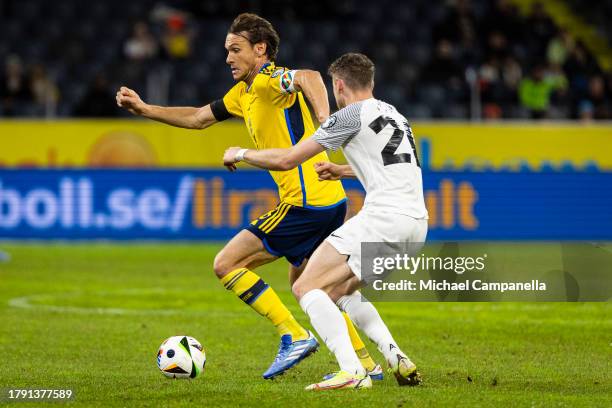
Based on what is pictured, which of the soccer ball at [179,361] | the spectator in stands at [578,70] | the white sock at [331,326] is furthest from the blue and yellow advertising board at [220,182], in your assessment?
the white sock at [331,326]

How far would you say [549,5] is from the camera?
28297 mm

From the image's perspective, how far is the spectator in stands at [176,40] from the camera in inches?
944

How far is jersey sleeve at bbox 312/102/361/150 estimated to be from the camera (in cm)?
731

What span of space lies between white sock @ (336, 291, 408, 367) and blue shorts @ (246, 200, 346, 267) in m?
0.68

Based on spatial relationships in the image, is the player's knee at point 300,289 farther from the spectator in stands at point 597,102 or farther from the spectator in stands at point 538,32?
the spectator in stands at point 538,32

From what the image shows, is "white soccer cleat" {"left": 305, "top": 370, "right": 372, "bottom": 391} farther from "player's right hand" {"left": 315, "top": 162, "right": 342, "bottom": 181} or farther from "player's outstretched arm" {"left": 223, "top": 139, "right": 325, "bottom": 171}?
"player's outstretched arm" {"left": 223, "top": 139, "right": 325, "bottom": 171}

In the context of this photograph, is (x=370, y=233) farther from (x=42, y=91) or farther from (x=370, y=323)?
(x=42, y=91)

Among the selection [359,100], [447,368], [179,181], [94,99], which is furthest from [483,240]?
[359,100]

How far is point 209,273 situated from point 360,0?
12.4 m

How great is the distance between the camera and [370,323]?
7855 mm

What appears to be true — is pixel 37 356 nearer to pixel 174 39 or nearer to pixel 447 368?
pixel 447 368

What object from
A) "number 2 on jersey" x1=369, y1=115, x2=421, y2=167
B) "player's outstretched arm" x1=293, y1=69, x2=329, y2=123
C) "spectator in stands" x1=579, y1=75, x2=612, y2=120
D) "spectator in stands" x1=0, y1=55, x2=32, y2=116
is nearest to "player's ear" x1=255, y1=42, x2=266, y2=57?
"player's outstretched arm" x1=293, y1=69, x2=329, y2=123

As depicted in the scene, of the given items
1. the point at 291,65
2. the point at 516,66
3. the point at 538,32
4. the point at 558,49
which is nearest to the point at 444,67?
the point at 516,66

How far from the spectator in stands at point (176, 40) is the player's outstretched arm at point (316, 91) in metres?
16.1
